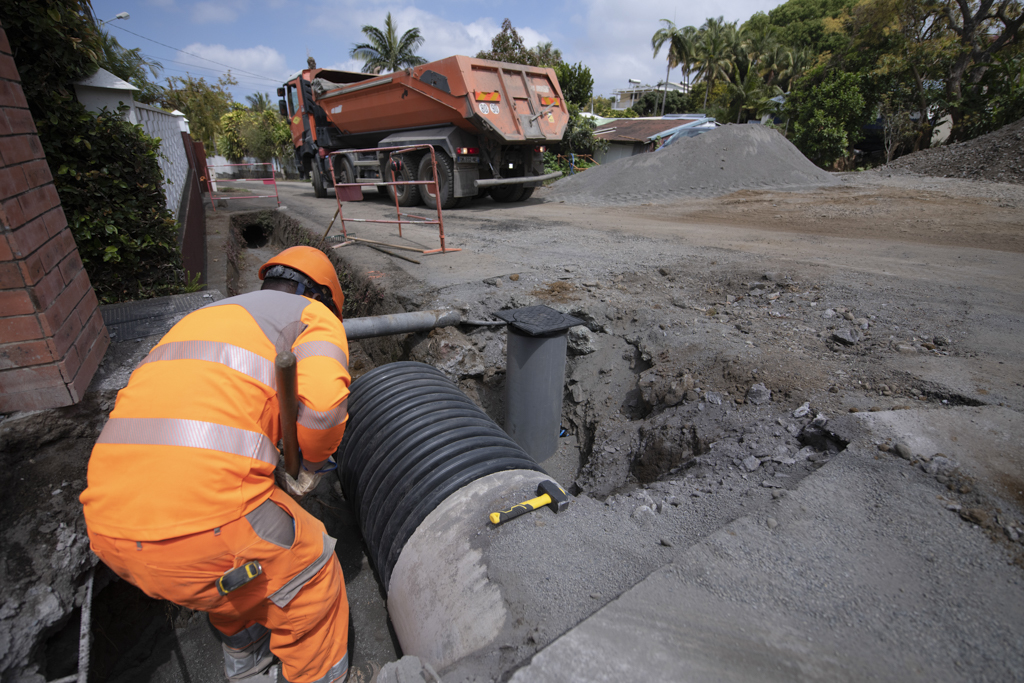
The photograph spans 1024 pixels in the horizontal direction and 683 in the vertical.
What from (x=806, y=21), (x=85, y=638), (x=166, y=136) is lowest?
(x=85, y=638)

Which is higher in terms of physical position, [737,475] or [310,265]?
[310,265]

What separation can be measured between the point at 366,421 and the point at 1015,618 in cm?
244

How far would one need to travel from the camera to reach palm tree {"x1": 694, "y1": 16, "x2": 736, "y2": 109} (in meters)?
31.8

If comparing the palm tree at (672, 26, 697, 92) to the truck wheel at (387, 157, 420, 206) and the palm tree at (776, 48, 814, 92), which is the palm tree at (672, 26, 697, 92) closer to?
the palm tree at (776, 48, 814, 92)

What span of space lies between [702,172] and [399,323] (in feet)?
35.8

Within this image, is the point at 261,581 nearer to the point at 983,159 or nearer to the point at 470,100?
the point at 470,100

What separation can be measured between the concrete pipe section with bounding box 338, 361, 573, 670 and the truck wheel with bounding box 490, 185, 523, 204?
874cm

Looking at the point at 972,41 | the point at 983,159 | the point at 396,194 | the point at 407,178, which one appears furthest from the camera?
the point at 972,41

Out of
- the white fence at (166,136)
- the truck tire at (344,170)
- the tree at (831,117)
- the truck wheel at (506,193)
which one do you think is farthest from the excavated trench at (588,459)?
the tree at (831,117)

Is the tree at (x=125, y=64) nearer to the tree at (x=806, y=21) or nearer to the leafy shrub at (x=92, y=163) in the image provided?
the leafy shrub at (x=92, y=163)

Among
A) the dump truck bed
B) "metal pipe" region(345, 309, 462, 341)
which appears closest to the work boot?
"metal pipe" region(345, 309, 462, 341)

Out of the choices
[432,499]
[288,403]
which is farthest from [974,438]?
[288,403]

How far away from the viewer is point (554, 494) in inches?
67.9

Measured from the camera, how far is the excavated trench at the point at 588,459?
1.96 metres
